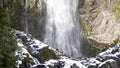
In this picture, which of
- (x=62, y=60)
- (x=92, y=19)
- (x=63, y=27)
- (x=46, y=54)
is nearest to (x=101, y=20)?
(x=92, y=19)

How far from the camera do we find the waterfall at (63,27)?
182 feet

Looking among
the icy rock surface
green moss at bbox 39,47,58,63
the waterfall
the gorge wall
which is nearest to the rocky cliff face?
the gorge wall

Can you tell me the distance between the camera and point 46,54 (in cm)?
4300

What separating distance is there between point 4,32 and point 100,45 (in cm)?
3419

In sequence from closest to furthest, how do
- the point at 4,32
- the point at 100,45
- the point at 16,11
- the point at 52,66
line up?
the point at 4,32 < the point at 52,66 < the point at 16,11 < the point at 100,45

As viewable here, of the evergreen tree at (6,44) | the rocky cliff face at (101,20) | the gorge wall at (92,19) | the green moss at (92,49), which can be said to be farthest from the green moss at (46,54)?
the evergreen tree at (6,44)

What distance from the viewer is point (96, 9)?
57.2 metres

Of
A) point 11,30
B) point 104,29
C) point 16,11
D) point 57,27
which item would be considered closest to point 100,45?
point 104,29

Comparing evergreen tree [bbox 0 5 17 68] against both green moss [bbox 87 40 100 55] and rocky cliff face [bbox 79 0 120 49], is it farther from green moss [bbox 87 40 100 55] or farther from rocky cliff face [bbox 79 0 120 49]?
rocky cliff face [bbox 79 0 120 49]

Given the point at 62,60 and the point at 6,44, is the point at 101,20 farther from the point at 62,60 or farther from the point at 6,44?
the point at 6,44

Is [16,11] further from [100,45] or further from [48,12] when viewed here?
[100,45]

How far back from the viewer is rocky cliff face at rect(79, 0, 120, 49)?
55531 mm

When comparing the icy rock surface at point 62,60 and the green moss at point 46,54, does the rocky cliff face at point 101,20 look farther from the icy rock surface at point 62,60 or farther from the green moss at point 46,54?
the green moss at point 46,54

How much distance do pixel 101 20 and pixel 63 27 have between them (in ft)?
18.6
